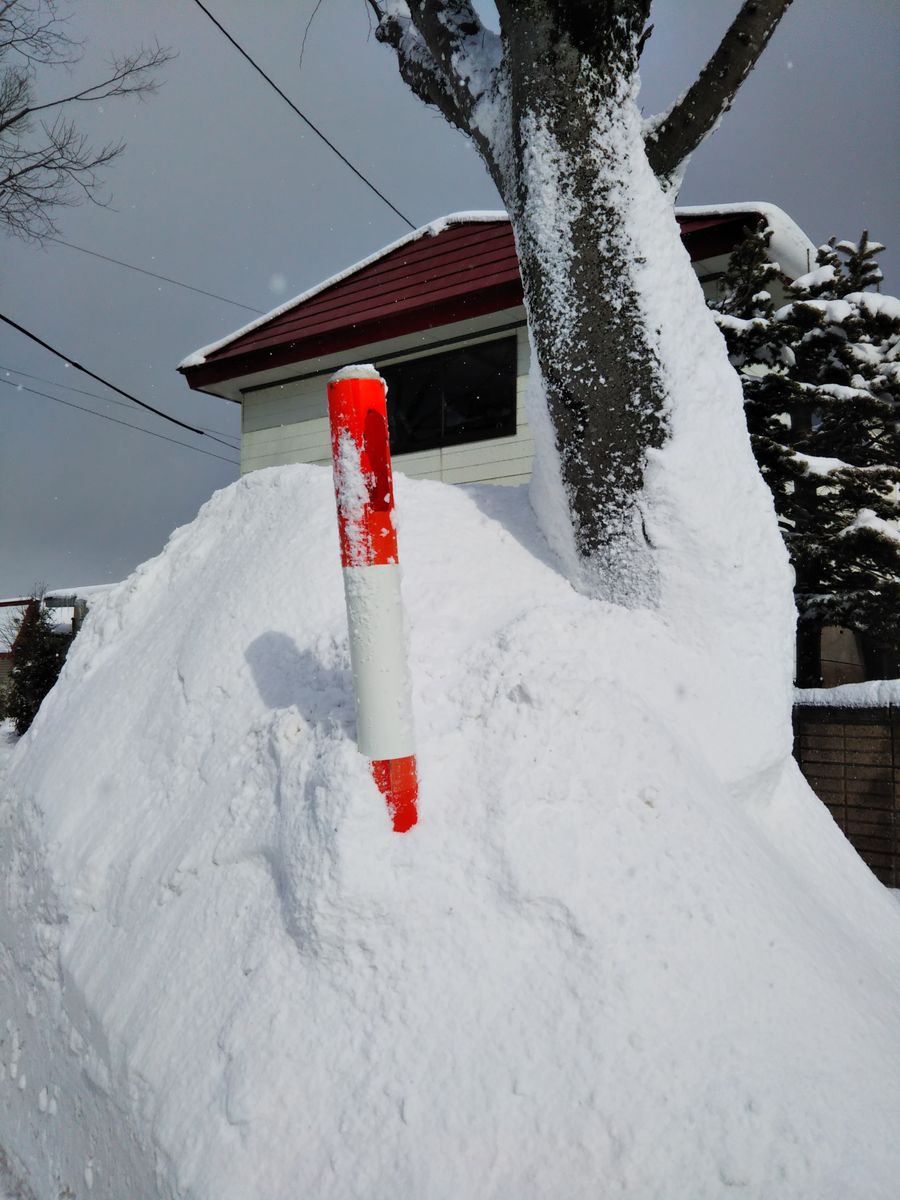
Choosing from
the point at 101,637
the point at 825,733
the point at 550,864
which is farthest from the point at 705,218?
the point at 550,864

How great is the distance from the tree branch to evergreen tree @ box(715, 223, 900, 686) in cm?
371

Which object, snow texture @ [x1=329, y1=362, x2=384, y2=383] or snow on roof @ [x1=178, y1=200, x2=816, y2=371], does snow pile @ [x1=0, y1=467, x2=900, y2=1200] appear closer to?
snow texture @ [x1=329, y1=362, x2=384, y2=383]

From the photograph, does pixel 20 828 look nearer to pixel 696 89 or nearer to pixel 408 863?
pixel 408 863

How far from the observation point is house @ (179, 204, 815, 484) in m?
7.89

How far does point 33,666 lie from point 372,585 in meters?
14.1

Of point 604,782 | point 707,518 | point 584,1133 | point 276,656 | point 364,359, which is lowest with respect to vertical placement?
point 584,1133

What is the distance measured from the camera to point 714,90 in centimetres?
331

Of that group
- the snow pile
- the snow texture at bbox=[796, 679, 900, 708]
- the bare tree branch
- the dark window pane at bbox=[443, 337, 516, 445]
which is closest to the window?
the dark window pane at bbox=[443, 337, 516, 445]

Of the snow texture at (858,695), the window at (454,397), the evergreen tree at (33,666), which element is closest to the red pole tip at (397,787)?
the snow texture at (858,695)

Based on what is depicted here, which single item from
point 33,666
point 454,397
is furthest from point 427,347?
point 33,666

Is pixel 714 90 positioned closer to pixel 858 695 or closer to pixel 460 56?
pixel 460 56

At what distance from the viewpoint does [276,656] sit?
2.66 m

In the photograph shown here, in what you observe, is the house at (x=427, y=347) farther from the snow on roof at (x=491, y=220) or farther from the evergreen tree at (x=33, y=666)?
the evergreen tree at (x=33, y=666)

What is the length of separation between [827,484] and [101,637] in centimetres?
569
